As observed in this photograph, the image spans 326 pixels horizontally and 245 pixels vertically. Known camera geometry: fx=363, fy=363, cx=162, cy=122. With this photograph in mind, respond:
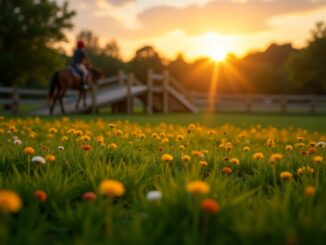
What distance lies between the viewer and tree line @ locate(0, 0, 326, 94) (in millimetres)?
22891

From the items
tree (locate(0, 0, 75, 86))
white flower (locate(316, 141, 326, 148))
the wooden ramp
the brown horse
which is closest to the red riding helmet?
the brown horse

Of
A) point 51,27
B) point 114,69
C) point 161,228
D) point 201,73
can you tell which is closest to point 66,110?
point 51,27

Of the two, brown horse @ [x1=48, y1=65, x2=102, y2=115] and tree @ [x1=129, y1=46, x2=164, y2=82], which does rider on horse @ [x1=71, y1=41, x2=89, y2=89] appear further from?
tree @ [x1=129, y1=46, x2=164, y2=82]

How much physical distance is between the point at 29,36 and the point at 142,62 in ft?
118

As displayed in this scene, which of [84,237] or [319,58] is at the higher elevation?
[319,58]

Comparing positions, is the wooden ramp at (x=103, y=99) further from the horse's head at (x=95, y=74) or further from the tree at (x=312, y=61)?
the tree at (x=312, y=61)

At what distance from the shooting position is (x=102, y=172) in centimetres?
287

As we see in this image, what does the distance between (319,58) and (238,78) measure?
82.6ft

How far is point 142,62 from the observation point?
5862 centimetres

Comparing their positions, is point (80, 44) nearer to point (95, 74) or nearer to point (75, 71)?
point (75, 71)

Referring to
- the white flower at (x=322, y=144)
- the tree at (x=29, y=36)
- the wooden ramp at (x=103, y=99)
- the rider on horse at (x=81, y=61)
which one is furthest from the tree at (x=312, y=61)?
the white flower at (x=322, y=144)

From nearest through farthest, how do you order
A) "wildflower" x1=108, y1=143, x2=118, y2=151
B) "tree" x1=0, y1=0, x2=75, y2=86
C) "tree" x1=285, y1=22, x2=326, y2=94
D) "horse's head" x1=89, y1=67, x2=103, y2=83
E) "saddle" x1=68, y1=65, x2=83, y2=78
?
1. "wildflower" x1=108, y1=143, x2=118, y2=151
2. "saddle" x1=68, y1=65, x2=83, y2=78
3. "horse's head" x1=89, y1=67, x2=103, y2=83
4. "tree" x1=0, y1=0, x2=75, y2=86
5. "tree" x1=285, y1=22, x2=326, y2=94

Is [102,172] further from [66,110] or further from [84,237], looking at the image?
[66,110]

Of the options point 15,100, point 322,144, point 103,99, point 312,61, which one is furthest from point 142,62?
point 322,144
